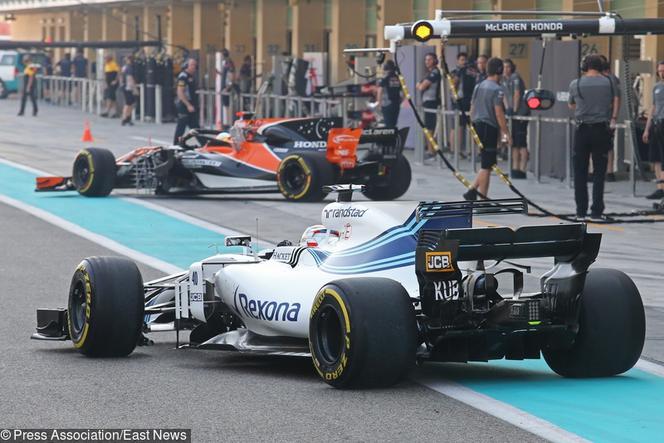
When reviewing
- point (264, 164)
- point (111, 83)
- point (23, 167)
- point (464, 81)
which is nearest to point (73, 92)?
point (111, 83)

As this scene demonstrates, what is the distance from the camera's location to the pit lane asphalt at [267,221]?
26.2 ft

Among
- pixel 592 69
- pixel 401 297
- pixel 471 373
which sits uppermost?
pixel 592 69

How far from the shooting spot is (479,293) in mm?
8188

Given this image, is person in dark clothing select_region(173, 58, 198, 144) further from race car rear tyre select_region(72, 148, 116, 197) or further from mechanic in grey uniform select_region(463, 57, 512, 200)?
mechanic in grey uniform select_region(463, 57, 512, 200)

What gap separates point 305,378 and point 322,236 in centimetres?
94

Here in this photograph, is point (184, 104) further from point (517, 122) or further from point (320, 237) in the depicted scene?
point (320, 237)

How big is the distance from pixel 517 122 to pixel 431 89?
11.0 ft

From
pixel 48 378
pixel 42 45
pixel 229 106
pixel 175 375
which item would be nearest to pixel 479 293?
pixel 175 375

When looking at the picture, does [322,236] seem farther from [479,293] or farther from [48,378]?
[48,378]

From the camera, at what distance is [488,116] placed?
18.5m

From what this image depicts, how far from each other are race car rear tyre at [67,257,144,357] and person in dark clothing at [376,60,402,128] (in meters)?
19.3

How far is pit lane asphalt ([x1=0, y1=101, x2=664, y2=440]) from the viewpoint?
314 inches

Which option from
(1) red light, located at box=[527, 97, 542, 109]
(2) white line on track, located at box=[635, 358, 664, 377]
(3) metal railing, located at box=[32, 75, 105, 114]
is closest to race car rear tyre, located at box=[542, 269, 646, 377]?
(2) white line on track, located at box=[635, 358, 664, 377]

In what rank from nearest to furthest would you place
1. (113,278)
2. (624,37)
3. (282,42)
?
(113,278) → (624,37) → (282,42)
